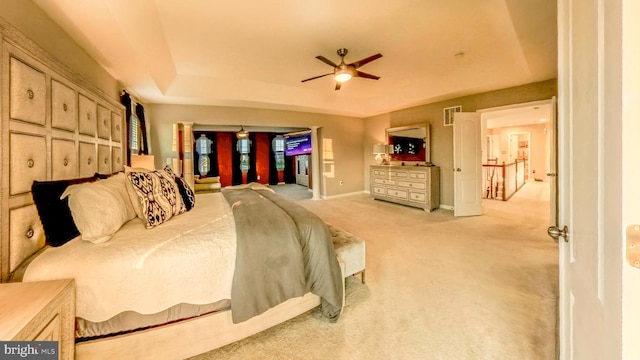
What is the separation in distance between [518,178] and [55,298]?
33.8 feet

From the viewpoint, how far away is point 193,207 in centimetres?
236

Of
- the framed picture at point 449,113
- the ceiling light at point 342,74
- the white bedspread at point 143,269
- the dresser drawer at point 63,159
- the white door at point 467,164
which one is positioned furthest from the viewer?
the framed picture at point 449,113

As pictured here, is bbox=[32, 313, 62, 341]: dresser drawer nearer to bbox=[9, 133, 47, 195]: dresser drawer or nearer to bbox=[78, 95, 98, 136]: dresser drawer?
bbox=[9, 133, 47, 195]: dresser drawer

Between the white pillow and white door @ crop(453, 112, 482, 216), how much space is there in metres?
5.01

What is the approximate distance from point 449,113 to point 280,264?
5.10 meters

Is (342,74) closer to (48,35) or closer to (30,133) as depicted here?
(48,35)

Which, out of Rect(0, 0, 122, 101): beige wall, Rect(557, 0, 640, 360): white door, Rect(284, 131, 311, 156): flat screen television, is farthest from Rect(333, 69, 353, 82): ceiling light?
Rect(284, 131, 311, 156): flat screen television

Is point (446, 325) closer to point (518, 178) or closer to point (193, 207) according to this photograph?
point (193, 207)

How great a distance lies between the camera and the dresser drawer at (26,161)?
127 centimetres

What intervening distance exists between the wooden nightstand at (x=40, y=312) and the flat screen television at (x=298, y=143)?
7.58 metres

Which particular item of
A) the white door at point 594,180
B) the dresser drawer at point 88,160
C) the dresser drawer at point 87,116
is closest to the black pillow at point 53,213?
the dresser drawer at point 88,160

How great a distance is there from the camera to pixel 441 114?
529 centimetres

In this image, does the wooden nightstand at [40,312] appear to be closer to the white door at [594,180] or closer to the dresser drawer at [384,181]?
the white door at [594,180]

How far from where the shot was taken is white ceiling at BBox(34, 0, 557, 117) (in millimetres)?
2254
